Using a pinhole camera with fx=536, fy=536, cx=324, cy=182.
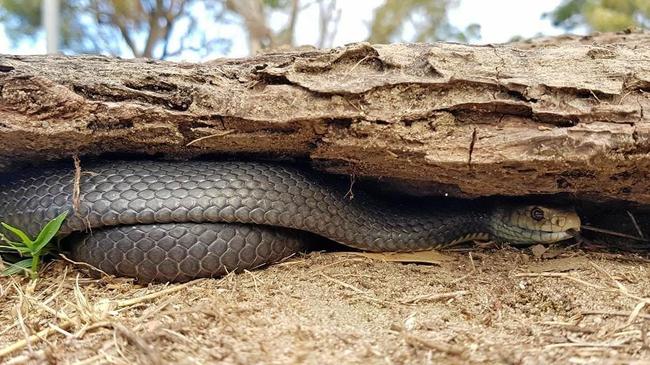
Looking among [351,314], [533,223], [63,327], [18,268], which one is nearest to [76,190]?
[18,268]

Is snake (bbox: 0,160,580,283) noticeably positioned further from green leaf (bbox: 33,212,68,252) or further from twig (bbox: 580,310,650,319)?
twig (bbox: 580,310,650,319)

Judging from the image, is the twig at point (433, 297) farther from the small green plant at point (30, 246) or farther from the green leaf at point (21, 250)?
the green leaf at point (21, 250)

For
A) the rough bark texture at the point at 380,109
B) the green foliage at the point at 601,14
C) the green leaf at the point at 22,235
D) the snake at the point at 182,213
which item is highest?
the green foliage at the point at 601,14

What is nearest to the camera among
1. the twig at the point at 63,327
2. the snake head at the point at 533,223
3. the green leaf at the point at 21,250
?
the twig at the point at 63,327

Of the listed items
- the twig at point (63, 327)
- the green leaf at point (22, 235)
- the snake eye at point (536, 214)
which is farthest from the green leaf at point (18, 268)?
the snake eye at point (536, 214)

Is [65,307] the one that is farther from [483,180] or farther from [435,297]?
[483,180]

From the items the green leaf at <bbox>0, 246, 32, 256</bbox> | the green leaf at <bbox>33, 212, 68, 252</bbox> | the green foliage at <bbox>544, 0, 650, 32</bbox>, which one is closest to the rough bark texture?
the green leaf at <bbox>33, 212, 68, 252</bbox>
